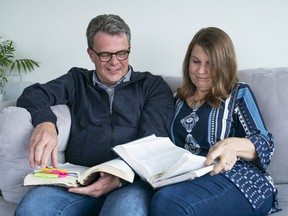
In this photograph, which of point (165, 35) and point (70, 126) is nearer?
point (70, 126)

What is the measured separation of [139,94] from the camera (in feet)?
5.00

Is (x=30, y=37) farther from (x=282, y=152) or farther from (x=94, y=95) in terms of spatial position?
(x=282, y=152)

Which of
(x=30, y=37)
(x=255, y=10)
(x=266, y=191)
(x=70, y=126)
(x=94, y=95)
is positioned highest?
(x=255, y=10)

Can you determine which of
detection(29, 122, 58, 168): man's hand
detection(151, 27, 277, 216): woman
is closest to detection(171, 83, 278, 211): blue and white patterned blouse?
detection(151, 27, 277, 216): woman

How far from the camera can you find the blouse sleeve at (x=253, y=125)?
48.3 inches

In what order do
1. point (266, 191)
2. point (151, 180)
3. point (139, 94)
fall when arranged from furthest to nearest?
point (139, 94)
point (266, 191)
point (151, 180)

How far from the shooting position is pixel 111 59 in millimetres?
1467

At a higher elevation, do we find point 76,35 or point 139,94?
point 76,35

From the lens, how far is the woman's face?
140 cm

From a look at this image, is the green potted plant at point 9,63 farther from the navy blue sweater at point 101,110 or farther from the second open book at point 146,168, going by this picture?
the second open book at point 146,168

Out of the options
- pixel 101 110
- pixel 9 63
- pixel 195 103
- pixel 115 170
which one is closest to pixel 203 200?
pixel 115 170

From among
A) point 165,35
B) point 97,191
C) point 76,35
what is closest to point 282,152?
point 97,191

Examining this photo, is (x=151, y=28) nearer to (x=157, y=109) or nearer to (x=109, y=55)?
(x=109, y=55)

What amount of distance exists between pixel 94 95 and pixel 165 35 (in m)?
0.64
